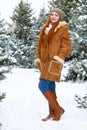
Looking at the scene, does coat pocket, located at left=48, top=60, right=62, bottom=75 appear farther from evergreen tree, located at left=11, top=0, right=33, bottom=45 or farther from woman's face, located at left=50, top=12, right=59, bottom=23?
evergreen tree, located at left=11, top=0, right=33, bottom=45

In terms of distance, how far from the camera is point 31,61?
25.3 meters

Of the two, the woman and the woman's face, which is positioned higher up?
the woman's face

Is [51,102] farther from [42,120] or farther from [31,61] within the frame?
[31,61]

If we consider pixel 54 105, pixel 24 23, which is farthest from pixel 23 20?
pixel 54 105

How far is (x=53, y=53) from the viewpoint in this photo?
7418 millimetres

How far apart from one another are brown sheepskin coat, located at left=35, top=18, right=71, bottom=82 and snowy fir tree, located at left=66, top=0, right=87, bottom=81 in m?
4.60

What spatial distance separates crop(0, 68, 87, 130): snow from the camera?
23.3ft

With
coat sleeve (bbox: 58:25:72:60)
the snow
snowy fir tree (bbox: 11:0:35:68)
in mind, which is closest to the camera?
the snow

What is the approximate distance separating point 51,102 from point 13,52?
1706 centimetres

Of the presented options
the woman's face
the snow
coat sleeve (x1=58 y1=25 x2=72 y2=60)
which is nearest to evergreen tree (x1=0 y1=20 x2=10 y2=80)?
the snow

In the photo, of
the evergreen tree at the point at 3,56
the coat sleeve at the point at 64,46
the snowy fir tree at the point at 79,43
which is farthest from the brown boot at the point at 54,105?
the snowy fir tree at the point at 79,43

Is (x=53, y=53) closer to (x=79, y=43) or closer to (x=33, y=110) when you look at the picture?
(x=33, y=110)

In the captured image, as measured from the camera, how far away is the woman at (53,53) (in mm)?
7387

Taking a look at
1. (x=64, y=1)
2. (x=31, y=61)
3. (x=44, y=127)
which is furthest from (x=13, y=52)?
(x=44, y=127)
